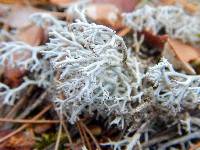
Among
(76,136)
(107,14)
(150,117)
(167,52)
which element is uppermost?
(107,14)

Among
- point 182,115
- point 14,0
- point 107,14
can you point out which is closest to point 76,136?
point 182,115

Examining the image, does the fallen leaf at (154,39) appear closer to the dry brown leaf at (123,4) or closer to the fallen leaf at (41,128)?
the dry brown leaf at (123,4)

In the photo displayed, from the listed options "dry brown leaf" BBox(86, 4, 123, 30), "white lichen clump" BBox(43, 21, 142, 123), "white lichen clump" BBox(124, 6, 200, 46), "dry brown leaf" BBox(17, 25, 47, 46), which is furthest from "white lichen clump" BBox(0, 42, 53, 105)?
"white lichen clump" BBox(124, 6, 200, 46)

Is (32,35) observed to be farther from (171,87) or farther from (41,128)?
(171,87)

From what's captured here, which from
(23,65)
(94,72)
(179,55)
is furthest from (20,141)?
(179,55)

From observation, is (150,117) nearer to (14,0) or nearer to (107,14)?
(107,14)

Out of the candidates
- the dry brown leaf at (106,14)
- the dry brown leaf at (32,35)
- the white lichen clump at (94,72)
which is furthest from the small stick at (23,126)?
the dry brown leaf at (106,14)

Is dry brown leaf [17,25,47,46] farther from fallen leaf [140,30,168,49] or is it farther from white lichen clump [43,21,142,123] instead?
fallen leaf [140,30,168,49]
